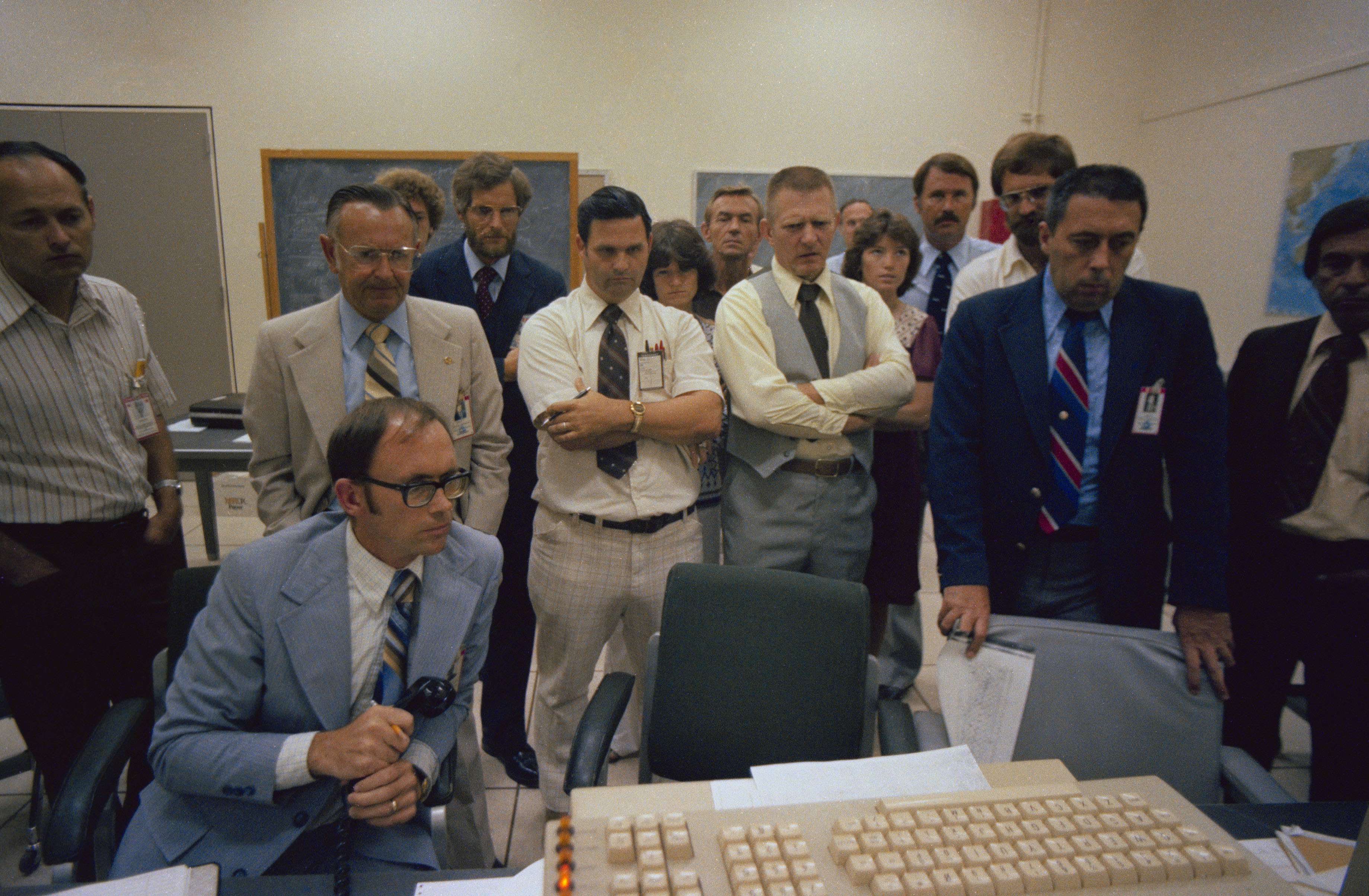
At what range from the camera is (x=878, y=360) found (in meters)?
2.12

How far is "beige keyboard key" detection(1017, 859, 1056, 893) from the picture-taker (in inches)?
31.7

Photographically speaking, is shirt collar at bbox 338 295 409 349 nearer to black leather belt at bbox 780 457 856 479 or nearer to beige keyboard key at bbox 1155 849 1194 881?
black leather belt at bbox 780 457 856 479

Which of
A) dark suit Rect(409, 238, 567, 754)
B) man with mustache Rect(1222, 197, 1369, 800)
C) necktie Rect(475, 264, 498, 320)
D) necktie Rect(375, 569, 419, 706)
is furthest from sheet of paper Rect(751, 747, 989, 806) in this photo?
necktie Rect(475, 264, 498, 320)

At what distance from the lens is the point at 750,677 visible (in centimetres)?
149

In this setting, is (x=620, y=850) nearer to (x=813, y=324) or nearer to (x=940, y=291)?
(x=813, y=324)

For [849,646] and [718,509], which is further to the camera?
[718,509]

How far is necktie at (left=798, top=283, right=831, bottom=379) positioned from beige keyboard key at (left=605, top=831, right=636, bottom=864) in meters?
1.47

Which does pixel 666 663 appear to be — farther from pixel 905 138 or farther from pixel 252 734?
pixel 905 138

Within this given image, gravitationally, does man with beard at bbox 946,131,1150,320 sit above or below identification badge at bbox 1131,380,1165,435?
above

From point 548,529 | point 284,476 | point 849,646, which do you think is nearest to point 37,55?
point 284,476

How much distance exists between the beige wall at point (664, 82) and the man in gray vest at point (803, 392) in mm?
3332

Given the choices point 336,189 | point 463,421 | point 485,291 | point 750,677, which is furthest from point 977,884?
point 336,189

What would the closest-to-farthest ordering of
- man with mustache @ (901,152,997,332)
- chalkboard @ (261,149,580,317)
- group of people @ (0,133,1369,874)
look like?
group of people @ (0,133,1369,874) → man with mustache @ (901,152,997,332) → chalkboard @ (261,149,580,317)

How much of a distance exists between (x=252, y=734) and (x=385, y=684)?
21 centimetres
